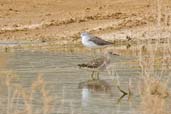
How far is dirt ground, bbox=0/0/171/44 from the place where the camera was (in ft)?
60.4

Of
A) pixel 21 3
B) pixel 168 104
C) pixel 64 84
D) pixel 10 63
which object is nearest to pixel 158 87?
pixel 168 104

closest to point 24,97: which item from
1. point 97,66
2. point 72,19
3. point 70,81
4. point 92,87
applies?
point 92,87

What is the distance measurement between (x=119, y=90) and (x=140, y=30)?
808 cm

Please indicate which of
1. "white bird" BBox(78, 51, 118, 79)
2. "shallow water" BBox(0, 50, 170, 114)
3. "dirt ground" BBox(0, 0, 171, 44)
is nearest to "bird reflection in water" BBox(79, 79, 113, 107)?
"shallow water" BBox(0, 50, 170, 114)

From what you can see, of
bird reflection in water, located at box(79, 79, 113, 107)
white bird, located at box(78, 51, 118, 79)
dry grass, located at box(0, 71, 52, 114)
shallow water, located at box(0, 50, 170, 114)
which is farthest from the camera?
white bird, located at box(78, 51, 118, 79)

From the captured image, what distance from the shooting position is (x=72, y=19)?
20344 millimetres

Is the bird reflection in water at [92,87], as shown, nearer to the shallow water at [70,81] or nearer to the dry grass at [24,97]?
the shallow water at [70,81]

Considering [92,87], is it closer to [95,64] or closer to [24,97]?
[95,64]

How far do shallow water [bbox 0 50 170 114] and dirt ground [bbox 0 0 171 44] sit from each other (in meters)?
3.05

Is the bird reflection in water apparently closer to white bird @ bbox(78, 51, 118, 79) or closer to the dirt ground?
white bird @ bbox(78, 51, 118, 79)

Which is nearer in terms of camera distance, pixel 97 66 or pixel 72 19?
pixel 97 66

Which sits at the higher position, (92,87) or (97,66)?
(97,66)

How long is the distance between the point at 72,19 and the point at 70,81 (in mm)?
9168

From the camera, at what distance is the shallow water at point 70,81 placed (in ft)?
29.8
